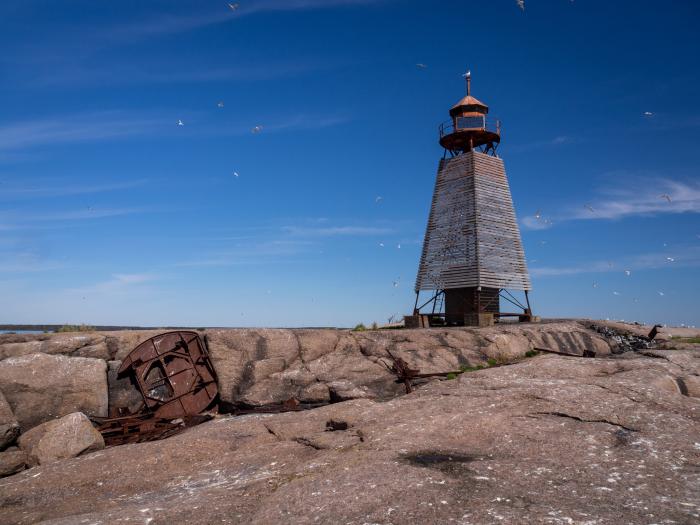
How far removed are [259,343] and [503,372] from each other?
6.36 m

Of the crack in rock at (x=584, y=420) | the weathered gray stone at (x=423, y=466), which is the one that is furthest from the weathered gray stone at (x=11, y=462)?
the crack in rock at (x=584, y=420)

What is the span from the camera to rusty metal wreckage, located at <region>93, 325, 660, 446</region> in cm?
1116

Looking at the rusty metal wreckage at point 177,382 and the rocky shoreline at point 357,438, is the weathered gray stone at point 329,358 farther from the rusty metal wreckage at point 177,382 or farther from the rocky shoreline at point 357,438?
the rusty metal wreckage at point 177,382

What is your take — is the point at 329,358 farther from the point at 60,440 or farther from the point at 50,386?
the point at 50,386

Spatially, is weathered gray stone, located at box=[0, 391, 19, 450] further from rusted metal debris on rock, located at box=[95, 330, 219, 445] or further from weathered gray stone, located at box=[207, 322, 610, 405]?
weathered gray stone, located at box=[207, 322, 610, 405]

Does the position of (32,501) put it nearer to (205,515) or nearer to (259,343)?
(205,515)

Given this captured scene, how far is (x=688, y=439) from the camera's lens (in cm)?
731

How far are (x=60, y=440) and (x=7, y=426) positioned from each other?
4.90 feet

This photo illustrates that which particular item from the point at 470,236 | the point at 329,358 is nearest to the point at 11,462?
the point at 329,358

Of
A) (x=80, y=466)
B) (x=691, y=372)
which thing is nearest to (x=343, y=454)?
(x=80, y=466)

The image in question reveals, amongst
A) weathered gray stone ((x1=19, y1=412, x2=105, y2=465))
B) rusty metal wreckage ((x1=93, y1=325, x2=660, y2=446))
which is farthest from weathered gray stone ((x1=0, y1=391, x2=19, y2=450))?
rusty metal wreckage ((x1=93, y1=325, x2=660, y2=446))

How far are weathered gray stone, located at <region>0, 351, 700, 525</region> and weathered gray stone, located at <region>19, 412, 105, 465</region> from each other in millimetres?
708

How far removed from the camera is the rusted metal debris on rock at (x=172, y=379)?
11297 mm

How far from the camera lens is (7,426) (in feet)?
32.0
